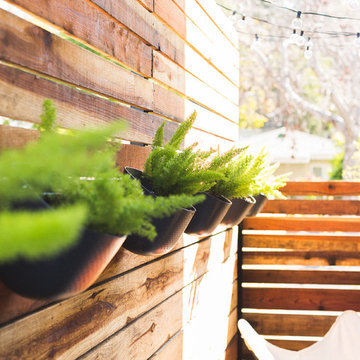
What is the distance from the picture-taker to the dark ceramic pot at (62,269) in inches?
23.6

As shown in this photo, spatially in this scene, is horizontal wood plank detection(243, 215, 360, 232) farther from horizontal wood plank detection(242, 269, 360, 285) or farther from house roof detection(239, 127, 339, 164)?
house roof detection(239, 127, 339, 164)

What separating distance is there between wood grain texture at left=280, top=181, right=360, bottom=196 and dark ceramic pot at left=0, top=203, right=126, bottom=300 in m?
2.37

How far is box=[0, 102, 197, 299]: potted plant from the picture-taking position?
1.73 feet

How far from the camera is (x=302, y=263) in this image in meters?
2.85

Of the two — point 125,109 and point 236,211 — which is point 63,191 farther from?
point 236,211

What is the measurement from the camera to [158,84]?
149 centimetres

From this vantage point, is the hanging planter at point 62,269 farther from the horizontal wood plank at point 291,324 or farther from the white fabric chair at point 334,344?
the horizontal wood plank at point 291,324

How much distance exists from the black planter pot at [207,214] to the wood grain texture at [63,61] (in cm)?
37

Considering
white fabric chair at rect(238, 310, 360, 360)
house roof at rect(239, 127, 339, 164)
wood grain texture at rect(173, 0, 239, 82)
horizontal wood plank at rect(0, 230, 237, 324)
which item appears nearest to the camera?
horizontal wood plank at rect(0, 230, 237, 324)

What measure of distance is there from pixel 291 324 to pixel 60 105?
2357mm

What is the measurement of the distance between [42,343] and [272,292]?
222 cm

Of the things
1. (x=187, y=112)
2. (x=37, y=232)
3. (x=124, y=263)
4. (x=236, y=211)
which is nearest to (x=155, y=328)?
(x=124, y=263)

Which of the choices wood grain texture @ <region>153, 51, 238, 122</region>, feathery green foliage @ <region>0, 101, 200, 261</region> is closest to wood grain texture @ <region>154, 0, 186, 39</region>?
wood grain texture @ <region>153, 51, 238, 122</region>

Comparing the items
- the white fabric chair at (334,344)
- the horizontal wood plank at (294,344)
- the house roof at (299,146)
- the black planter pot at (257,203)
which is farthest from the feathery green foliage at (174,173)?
the house roof at (299,146)
